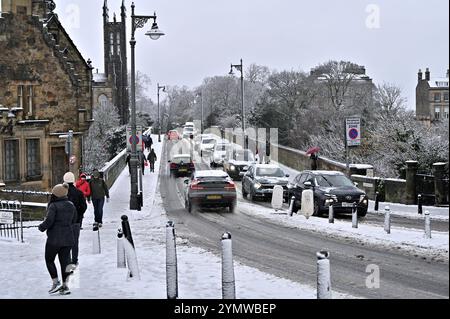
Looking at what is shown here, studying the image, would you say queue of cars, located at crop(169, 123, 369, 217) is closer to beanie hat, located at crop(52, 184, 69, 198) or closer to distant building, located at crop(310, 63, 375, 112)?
beanie hat, located at crop(52, 184, 69, 198)

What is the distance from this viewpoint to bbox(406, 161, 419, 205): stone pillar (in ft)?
74.6

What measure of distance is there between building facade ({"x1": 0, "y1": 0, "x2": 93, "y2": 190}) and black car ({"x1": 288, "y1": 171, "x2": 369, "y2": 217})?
37.1 feet

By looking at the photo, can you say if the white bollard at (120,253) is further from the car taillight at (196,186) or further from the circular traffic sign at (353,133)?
the circular traffic sign at (353,133)

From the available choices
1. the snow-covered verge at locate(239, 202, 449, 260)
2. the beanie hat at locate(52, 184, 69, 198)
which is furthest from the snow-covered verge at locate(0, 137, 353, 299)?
the snow-covered verge at locate(239, 202, 449, 260)

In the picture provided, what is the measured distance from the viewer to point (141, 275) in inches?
424

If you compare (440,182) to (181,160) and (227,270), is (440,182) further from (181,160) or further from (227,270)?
(181,160)

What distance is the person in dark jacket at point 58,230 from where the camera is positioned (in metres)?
9.52

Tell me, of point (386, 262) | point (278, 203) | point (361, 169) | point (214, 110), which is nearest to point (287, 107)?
point (214, 110)

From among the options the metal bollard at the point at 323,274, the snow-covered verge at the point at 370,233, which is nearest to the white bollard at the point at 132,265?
the metal bollard at the point at 323,274

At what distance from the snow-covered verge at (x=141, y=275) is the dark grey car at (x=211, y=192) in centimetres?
575

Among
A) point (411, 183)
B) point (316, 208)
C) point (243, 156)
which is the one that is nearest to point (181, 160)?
point (243, 156)

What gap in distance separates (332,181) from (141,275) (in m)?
11.7
